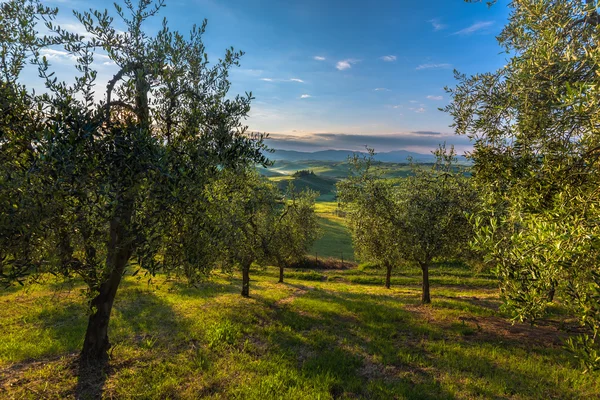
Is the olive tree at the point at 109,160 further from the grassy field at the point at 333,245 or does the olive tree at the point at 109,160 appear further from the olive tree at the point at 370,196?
the grassy field at the point at 333,245

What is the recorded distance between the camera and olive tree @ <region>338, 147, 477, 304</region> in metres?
20.9

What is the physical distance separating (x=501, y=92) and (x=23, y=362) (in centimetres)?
2278

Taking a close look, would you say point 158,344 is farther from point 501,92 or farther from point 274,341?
point 501,92

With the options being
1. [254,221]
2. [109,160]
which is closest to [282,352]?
[109,160]

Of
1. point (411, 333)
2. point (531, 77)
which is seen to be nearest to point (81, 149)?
point (531, 77)

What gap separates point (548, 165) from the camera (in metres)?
8.63

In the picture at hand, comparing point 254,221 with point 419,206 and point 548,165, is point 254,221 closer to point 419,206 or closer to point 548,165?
point 419,206

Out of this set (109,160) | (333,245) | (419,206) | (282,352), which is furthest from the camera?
(333,245)

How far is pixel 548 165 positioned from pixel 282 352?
43.9 feet

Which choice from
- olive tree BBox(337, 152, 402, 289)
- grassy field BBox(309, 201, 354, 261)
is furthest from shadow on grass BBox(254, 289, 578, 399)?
grassy field BBox(309, 201, 354, 261)

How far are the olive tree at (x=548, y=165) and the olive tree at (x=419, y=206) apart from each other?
9934mm

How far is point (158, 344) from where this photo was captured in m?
14.9

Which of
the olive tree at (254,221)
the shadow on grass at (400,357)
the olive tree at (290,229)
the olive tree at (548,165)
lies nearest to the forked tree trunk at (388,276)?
the olive tree at (290,229)

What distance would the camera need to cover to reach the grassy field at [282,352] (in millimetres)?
11297
